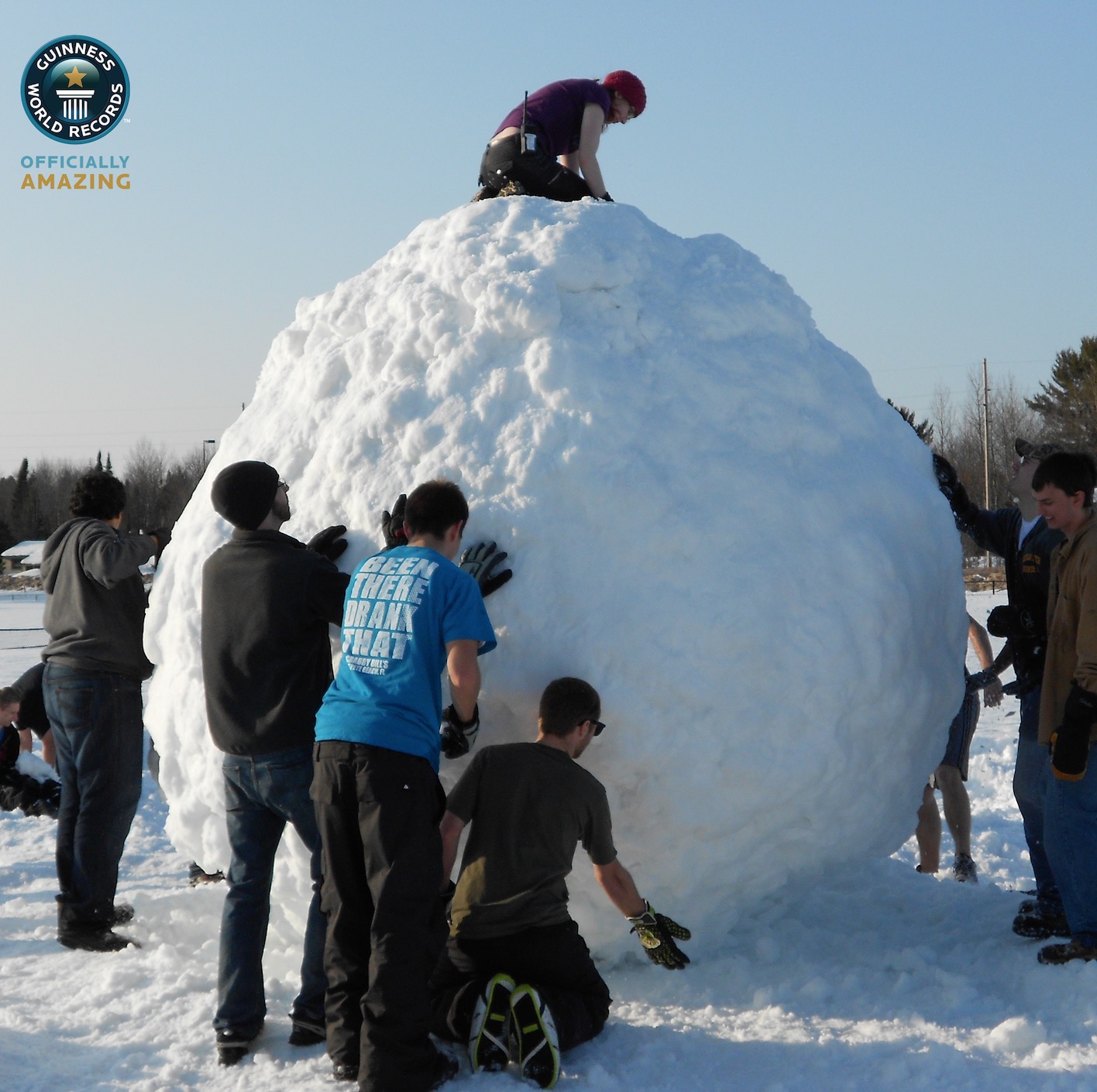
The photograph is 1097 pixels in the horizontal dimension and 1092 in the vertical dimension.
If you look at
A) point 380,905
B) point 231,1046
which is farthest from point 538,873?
point 231,1046

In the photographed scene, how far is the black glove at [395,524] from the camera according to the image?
11.9 ft

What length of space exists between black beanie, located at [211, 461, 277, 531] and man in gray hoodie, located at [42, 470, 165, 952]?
1.16 meters

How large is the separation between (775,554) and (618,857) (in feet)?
3.81

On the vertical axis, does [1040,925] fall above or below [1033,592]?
below

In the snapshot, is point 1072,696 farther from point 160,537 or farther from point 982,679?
point 160,537

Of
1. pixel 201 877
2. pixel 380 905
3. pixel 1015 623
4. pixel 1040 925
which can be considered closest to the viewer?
pixel 380 905

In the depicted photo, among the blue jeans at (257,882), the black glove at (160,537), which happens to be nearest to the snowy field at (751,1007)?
the blue jeans at (257,882)

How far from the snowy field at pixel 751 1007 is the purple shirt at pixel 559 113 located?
10.6 ft

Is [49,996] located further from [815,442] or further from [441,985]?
[815,442]

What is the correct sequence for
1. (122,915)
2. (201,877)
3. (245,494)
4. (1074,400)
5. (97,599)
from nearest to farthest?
1. (245,494)
2. (97,599)
3. (122,915)
4. (201,877)
5. (1074,400)

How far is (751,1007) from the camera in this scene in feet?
11.8

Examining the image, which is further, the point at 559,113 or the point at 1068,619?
the point at 559,113

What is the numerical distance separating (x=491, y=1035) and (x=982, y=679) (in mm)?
3173

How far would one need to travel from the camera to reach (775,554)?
371 cm
